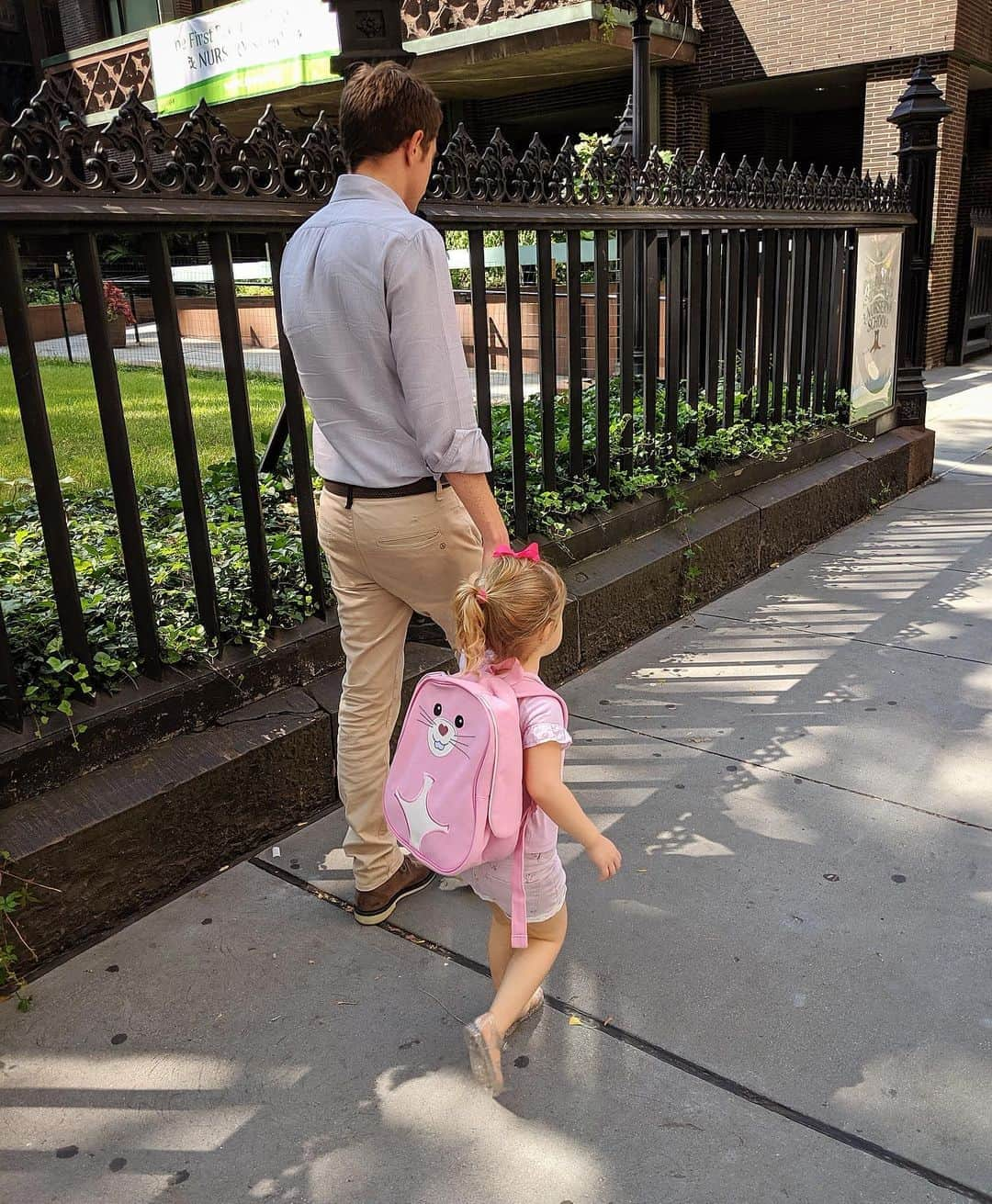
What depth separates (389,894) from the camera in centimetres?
288

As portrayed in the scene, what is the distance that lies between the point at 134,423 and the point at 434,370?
5.63 metres

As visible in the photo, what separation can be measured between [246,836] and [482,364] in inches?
74.8

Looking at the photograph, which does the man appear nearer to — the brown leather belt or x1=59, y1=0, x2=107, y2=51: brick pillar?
the brown leather belt

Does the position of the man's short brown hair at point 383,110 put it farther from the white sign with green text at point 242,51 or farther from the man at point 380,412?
the white sign with green text at point 242,51

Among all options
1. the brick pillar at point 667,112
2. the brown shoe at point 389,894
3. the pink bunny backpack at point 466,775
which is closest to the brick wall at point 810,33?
the brick pillar at point 667,112

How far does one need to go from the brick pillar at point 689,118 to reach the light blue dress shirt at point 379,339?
1634 centimetres

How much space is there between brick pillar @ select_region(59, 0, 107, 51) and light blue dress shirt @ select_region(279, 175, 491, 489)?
27.1m

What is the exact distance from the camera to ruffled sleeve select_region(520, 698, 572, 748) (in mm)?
2141

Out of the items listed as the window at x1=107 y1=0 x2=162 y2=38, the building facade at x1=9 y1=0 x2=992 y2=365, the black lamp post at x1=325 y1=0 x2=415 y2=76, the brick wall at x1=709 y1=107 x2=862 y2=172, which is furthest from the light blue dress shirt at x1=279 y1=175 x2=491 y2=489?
the window at x1=107 y1=0 x2=162 y2=38

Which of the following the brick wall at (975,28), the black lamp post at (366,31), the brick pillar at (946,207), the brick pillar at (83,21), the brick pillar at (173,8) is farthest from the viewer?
the brick pillar at (83,21)

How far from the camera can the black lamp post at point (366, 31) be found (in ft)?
11.3

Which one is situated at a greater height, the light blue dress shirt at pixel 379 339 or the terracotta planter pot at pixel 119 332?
the light blue dress shirt at pixel 379 339

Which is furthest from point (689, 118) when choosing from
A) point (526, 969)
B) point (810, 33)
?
point (526, 969)

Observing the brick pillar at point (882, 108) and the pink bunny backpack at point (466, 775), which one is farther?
the brick pillar at point (882, 108)
